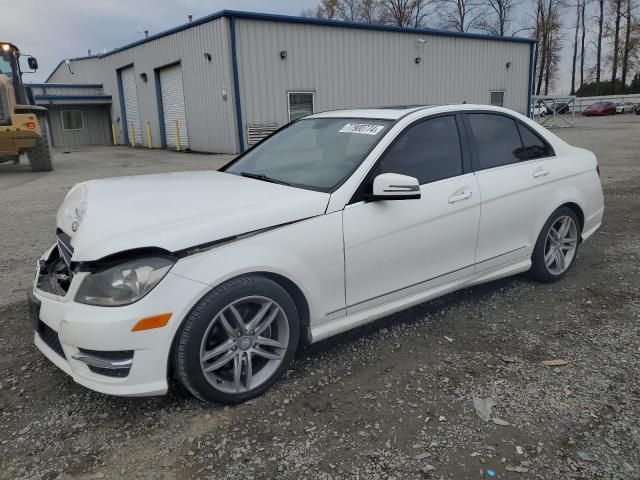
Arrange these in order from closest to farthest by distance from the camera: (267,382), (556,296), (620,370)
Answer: (267,382) → (620,370) → (556,296)

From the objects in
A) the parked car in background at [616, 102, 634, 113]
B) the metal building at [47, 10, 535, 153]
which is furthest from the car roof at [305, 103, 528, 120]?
the parked car in background at [616, 102, 634, 113]

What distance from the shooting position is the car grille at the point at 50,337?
271 centimetres

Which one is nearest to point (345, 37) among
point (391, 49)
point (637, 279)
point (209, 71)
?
point (391, 49)

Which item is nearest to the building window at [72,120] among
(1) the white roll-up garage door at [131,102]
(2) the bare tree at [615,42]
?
(1) the white roll-up garage door at [131,102]

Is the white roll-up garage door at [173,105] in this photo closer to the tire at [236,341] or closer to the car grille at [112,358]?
the tire at [236,341]

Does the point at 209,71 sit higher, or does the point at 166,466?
the point at 209,71

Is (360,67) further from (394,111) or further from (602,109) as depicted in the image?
(602,109)

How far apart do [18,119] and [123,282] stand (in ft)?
43.1

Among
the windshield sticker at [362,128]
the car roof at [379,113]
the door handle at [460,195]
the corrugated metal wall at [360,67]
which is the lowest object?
the door handle at [460,195]

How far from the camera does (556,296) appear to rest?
432 cm

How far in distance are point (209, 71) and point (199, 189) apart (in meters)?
16.9

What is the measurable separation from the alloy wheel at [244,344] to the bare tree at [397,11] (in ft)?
180

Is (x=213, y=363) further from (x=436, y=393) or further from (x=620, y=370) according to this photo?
(x=620, y=370)

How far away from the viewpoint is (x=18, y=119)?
43.5 feet
